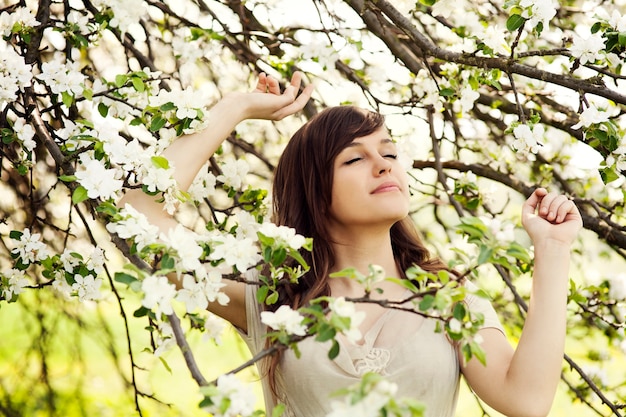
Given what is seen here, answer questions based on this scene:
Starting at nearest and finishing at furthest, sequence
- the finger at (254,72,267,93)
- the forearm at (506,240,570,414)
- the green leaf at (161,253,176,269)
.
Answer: the green leaf at (161,253,176,269) < the forearm at (506,240,570,414) < the finger at (254,72,267,93)

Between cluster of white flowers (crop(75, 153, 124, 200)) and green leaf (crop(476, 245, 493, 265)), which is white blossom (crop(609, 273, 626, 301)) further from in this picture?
cluster of white flowers (crop(75, 153, 124, 200))

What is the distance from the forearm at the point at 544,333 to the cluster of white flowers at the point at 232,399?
0.70 metres

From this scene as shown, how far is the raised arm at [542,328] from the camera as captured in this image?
1.58 metres

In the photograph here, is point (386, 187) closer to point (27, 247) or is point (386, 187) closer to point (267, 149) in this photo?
point (27, 247)

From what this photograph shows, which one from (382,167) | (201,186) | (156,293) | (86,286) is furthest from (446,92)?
(156,293)

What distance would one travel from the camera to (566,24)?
3.15 metres

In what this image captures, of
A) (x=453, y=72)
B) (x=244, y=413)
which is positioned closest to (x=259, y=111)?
(x=453, y=72)

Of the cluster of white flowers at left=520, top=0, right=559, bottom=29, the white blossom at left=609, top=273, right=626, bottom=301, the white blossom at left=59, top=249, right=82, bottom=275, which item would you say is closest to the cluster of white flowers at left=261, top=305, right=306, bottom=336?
the white blossom at left=59, top=249, right=82, bottom=275

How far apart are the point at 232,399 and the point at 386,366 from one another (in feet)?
2.27

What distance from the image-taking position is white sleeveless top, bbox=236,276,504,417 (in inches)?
67.2

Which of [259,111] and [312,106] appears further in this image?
[312,106]

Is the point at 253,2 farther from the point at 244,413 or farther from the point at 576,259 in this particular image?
the point at 244,413

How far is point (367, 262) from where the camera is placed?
1.93 metres

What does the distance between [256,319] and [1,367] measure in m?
4.32
